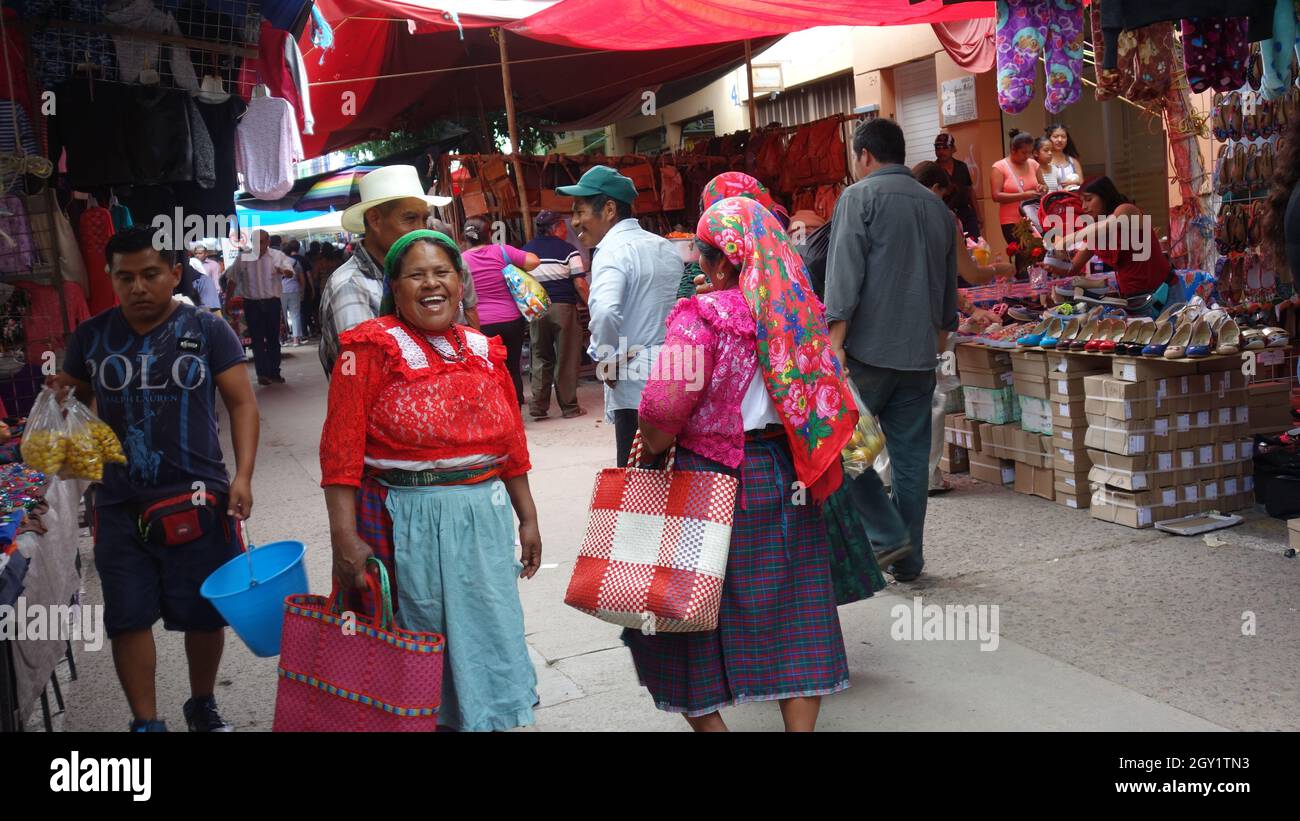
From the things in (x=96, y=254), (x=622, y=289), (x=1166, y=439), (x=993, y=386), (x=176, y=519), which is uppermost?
(x=96, y=254)

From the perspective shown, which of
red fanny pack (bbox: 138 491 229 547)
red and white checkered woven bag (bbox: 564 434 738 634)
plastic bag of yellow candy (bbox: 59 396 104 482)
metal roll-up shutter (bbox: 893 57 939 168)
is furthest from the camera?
metal roll-up shutter (bbox: 893 57 939 168)

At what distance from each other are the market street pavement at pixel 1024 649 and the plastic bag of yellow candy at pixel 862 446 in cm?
80

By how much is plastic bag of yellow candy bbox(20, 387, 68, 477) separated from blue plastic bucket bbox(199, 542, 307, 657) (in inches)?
25.0

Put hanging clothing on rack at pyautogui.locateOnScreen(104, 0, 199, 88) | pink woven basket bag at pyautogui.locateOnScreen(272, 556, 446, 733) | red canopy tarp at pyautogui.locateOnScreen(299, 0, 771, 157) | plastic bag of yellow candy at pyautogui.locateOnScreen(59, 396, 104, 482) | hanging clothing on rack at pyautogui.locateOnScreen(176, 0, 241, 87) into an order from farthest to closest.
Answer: red canopy tarp at pyautogui.locateOnScreen(299, 0, 771, 157) → hanging clothing on rack at pyautogui.locateOnScreen(176, 0, 241, 87) → hanging clothing on rack at pyautogui.locateOnScreen(104, 0, 199, 88) → plastic bag of yellow candy at pyautogui.locateOnScreen(59, 396, 104, 482) → pink woven basket bag at pyautogui.locateOnScreen(272, 556, 446, 733)

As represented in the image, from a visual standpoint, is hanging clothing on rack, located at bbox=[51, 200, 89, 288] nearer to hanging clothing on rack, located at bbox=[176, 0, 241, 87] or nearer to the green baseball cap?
hanging clothing on rack, located at bbox=[176, 0, 241, 87]

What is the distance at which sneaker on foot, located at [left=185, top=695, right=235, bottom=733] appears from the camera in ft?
13.6

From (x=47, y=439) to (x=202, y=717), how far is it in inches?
45.7

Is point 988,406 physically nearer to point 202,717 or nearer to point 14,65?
point 202,717

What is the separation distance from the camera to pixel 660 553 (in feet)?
10.8

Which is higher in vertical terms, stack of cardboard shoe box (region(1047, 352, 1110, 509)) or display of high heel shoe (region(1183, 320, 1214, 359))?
display of high heel shoe (region(1183, 320, 1214, 359))

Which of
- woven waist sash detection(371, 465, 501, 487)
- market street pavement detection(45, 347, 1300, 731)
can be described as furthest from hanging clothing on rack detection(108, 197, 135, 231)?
woven waist sash detection(371, 465, 501, 487)

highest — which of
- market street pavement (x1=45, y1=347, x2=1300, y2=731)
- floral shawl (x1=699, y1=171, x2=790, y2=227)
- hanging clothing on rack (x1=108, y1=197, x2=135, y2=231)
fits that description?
hanging clothing on rack (x1=108, y1=197, x2=135, y2=231)

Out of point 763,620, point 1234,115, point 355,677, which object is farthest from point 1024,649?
point 1234,115
